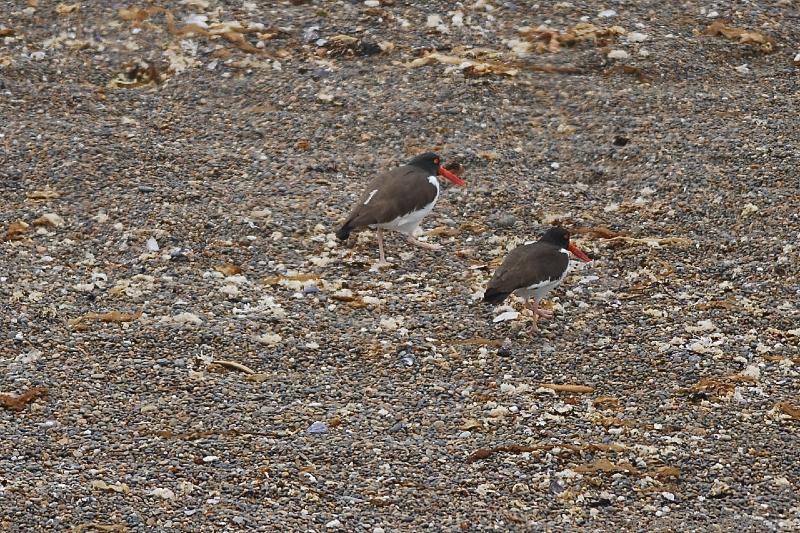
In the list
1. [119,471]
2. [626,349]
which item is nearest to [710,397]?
[626,349]

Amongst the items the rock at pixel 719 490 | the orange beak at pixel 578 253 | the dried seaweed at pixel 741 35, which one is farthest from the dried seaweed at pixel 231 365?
the dried seaweed at pixel 741 35

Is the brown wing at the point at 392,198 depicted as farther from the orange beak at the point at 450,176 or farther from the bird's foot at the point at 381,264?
the bird's foot at the point at 381,264

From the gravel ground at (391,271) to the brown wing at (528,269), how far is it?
433 mm

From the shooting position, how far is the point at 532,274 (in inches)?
326

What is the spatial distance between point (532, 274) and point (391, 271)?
5.35 feet

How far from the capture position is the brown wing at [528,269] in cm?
827

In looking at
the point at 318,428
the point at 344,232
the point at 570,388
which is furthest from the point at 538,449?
the point at 344,232

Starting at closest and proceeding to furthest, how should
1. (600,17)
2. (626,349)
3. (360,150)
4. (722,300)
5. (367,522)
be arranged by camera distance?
(367,522) → (626,349) → (722,300) → (360,150) → (600,17)

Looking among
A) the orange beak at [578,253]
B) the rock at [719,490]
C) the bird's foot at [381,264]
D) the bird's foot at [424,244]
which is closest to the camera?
the rock at [719,490]

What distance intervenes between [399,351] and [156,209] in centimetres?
307

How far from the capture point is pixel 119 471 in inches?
270

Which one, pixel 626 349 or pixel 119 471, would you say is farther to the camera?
pixel 626 349

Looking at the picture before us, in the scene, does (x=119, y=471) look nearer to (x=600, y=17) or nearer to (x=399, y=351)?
(x=399, y=351)

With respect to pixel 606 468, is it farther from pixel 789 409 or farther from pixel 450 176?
pixel 450 176
